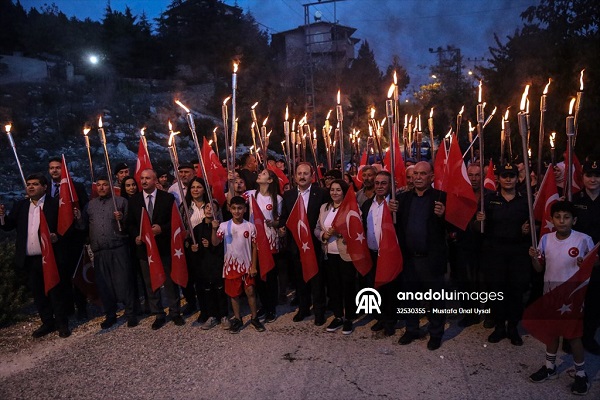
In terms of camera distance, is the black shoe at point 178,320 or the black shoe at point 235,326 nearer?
the black shoe at point 235,326

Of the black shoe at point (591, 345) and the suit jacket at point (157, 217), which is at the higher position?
the suit jacket at point (157, 217)

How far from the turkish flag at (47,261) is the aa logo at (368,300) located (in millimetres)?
3587

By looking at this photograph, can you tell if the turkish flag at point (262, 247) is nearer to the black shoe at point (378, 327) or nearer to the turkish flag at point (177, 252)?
the turkish flag at point (177, 252)

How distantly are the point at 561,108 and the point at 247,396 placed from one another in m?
14.3

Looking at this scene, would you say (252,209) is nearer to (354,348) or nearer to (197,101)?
(354,348)

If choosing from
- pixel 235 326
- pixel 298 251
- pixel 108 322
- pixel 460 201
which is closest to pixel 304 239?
pixel 298 251

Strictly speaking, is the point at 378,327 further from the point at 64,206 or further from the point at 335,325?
the point at 64,206

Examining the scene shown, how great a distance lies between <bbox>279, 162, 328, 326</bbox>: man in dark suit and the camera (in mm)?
5867

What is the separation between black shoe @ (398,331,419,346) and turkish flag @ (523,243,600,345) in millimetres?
1216

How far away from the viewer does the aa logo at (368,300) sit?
5703mm

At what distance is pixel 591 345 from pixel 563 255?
1.10 meters

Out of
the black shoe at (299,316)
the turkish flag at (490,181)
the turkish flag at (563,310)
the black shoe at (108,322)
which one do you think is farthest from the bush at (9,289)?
the turkish flag at (490,181)

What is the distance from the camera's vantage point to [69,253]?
6242 millimetres

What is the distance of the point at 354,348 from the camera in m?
5.09
